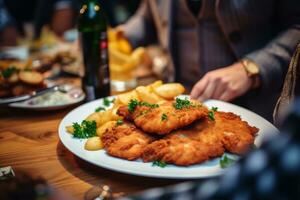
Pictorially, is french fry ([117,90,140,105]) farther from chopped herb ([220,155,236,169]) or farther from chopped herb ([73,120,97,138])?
chopped herb ([220,155,236,169])

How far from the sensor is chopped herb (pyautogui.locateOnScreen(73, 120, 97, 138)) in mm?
1200

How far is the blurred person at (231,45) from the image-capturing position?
164 cm

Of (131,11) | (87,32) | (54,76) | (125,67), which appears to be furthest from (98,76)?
(131,11)

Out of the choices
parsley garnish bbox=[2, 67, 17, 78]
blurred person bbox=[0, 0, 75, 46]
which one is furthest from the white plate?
blurred person bbox=[0, 0, 75, 46]

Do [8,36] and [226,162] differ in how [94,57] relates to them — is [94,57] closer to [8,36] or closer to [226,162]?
[226,162]

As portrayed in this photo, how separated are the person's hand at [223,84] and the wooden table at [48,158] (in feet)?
1.85

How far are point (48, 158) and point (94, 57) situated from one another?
23.9 inches

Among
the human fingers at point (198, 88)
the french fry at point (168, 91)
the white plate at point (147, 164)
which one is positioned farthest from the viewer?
the human fingers at point (198, 88)

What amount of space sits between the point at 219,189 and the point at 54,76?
176cm

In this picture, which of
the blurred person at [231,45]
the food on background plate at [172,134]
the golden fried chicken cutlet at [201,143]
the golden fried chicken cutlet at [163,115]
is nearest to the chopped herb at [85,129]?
the food on background plate at [172,134]

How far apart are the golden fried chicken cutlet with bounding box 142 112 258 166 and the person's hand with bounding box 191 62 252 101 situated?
0.38m

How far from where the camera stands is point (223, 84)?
62.2 inches

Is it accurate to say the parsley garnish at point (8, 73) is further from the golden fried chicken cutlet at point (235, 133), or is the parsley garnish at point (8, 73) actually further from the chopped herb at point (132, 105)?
the golden fried chicken cutlet at point (235, 133)

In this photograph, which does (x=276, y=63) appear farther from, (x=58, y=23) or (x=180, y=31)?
(x=58, y=23)
